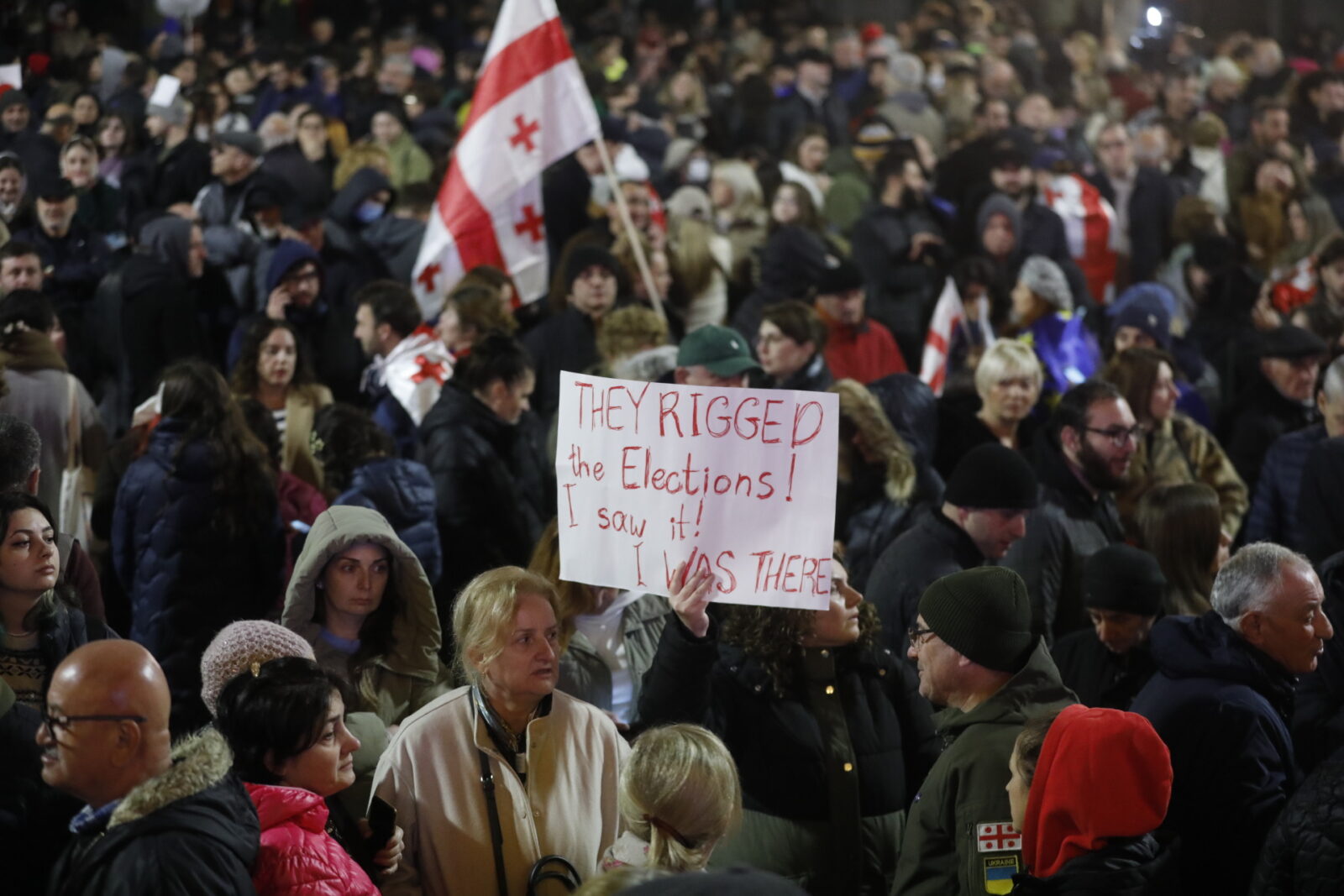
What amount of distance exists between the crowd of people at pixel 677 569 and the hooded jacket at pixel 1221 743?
0.01 m

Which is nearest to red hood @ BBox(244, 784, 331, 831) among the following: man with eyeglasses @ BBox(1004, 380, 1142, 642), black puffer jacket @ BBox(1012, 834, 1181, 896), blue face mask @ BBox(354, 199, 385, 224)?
black puffer jacket @ BBox(1012, 834, 1181, 896)

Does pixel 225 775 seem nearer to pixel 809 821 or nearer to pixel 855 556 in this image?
pixel 809 821

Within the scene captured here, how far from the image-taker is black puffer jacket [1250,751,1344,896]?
3.68 meters

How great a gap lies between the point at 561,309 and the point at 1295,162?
24.2ft

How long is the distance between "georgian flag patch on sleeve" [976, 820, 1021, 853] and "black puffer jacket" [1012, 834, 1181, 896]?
0.86ft

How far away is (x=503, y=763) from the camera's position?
4191mm

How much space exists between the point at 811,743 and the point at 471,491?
275 cm

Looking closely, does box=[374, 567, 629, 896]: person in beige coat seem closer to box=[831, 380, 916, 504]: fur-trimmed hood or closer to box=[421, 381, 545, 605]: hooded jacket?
box=[421, 381, 545, 605]: hooded jacket

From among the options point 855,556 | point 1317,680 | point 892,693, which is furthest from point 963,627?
point 855,556

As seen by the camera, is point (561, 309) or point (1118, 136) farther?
point (1118, 136)

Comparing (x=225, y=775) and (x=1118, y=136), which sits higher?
(x=1118, y=136)

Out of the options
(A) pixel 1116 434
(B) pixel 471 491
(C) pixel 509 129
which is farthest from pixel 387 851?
(C) pixel 509 129

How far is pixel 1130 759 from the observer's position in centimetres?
375

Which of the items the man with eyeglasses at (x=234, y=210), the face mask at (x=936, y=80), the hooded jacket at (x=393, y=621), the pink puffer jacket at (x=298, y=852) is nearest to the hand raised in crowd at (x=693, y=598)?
the pink puffer jacket at (x=298, y=852)
